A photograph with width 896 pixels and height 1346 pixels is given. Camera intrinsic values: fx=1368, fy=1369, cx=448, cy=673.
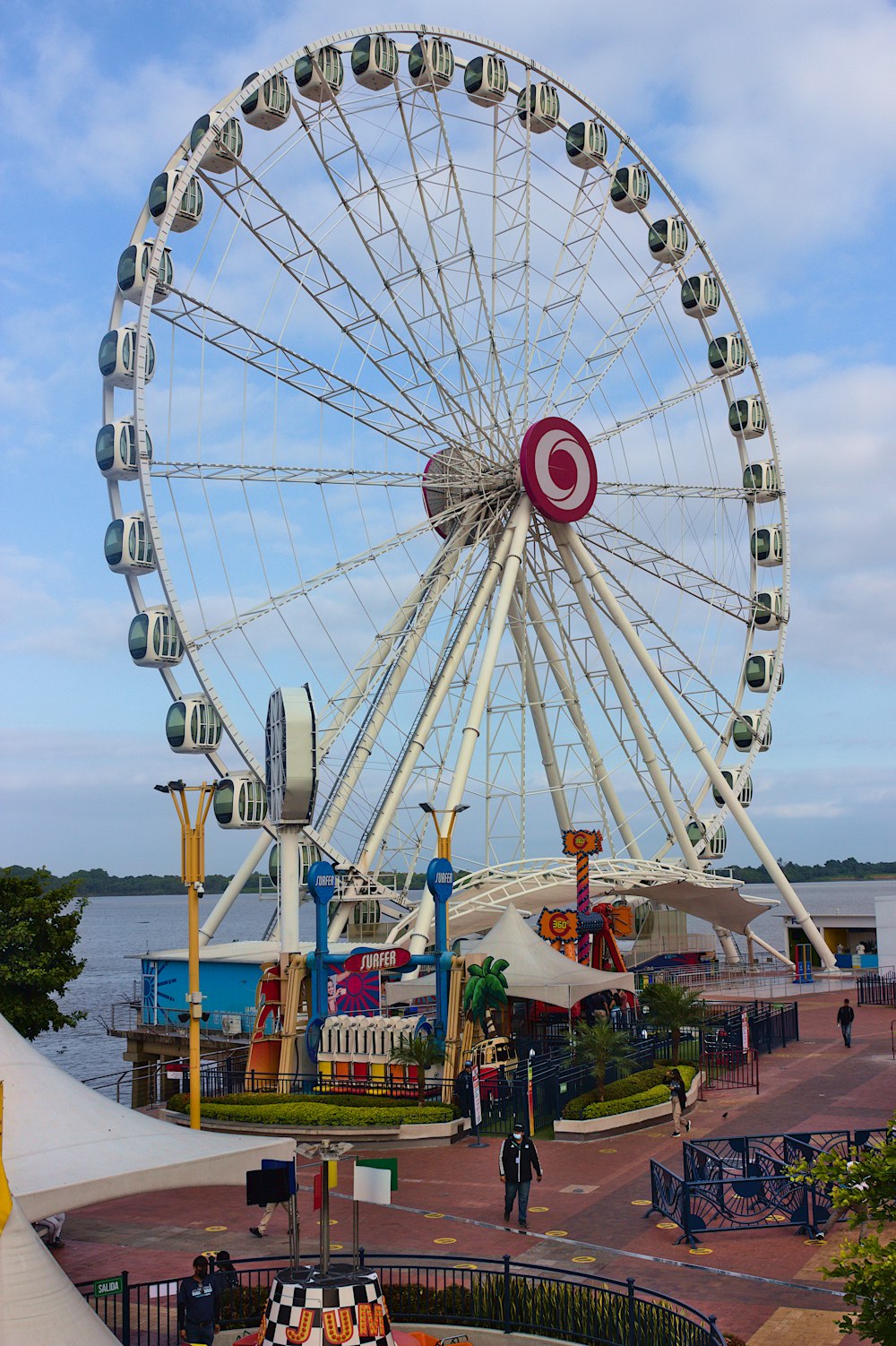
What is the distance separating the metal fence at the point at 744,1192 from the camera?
16047 mm

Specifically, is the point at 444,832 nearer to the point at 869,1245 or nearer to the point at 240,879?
the point at 240,879

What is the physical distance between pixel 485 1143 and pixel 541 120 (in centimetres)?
2918

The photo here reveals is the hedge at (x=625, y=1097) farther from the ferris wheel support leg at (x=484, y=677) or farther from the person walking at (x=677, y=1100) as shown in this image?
the ferris wheel support leg at (x=484, y=677)

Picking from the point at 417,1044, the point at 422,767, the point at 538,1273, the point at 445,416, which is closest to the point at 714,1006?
the point at 422,767

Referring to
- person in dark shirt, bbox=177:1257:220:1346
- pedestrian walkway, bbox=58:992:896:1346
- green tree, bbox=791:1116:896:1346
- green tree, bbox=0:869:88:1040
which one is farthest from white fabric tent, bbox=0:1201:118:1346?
green tree, bbox=0:869:88:1040

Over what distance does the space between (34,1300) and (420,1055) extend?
51.5 feet

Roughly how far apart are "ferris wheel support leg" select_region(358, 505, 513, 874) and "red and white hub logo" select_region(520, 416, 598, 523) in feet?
4.53

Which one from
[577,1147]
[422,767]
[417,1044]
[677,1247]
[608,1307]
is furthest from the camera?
[422,767]

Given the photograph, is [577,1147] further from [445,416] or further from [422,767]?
[445,416]

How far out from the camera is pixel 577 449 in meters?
38.4

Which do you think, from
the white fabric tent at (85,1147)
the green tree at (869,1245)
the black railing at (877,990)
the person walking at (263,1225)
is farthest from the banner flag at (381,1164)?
the black railing at (877,990)

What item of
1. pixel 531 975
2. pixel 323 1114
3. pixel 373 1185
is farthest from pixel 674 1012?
pixel 373 1185

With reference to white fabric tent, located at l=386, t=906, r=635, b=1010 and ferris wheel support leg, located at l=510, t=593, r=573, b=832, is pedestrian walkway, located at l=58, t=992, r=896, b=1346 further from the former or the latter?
ferris wheel support leg, located at l=510, t=593, r=573, b=832

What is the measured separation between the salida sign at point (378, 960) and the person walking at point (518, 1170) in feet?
34.5
